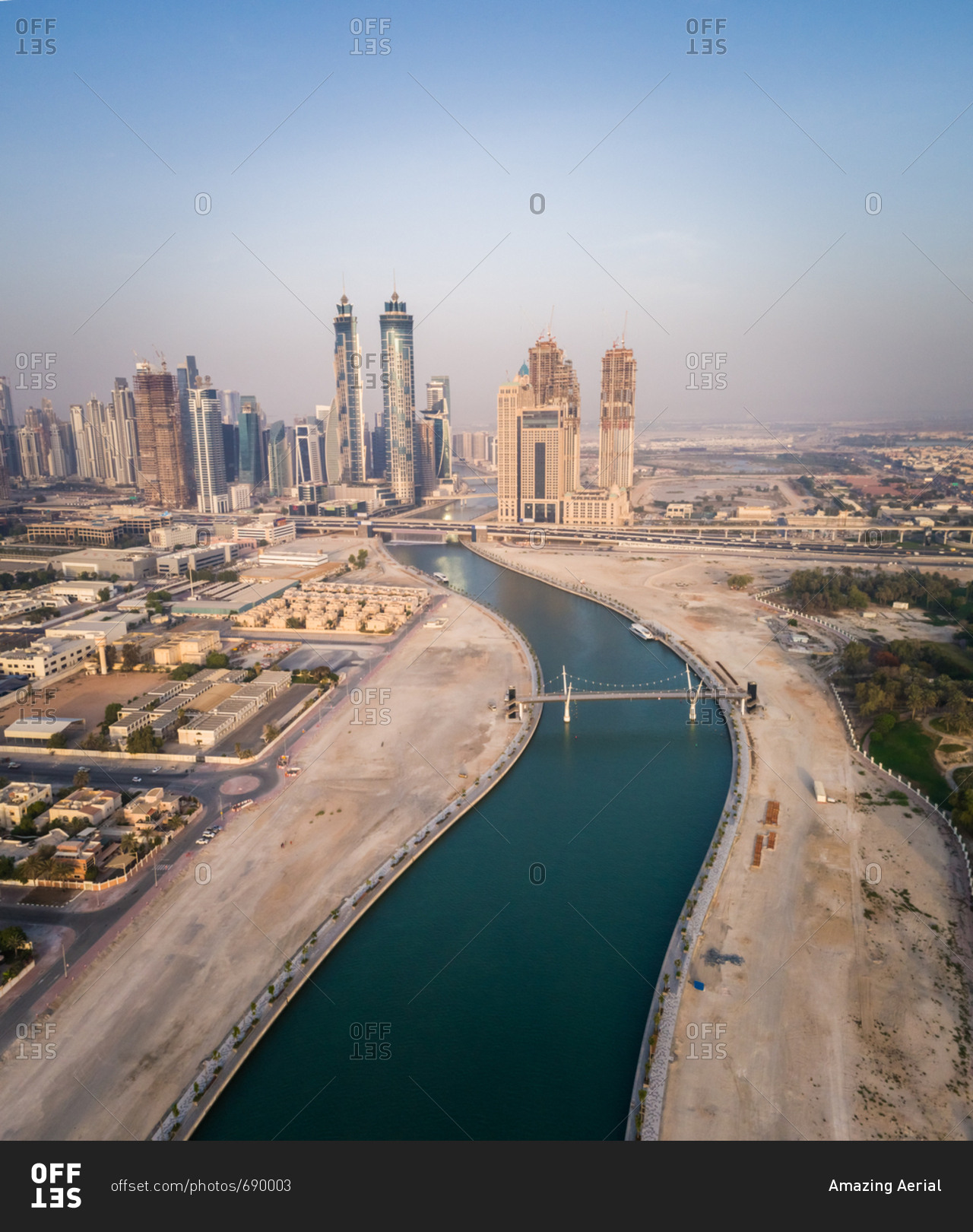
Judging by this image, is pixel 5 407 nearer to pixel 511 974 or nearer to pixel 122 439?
pixel 122 439

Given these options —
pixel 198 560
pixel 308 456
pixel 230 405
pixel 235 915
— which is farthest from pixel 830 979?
pixel 230 405

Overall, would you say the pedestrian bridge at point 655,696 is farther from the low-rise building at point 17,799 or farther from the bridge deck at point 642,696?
the low-rise building at point 17,799

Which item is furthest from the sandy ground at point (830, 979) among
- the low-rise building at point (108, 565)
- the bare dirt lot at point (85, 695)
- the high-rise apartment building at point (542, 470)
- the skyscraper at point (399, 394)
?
the skyscraper at point (399, 394)

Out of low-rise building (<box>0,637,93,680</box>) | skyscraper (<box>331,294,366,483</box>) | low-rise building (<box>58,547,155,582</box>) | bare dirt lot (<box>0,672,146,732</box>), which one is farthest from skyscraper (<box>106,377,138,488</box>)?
bare dirt lot (<box>0,672,146,732</box>)

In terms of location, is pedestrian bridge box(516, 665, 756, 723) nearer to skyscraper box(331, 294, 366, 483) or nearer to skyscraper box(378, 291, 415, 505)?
skyscraper box(378, 291, 415, 505)

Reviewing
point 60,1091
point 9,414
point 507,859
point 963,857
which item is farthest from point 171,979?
point 9,414

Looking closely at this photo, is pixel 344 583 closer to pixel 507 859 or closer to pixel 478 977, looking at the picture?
pixel 507 859
